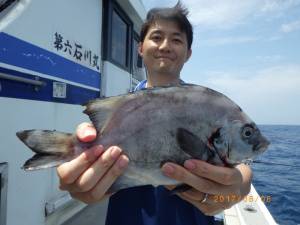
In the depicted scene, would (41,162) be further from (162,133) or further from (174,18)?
(174,18)

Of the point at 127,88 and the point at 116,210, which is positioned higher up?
the point at 127,88

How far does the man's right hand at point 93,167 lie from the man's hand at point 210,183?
8.7 inches

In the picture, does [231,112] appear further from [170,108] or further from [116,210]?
[116,210]

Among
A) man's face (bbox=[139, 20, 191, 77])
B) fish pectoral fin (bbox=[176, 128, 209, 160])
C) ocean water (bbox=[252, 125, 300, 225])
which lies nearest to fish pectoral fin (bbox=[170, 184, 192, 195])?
fish pectoral fin (bbox=[176, 128, 209, 160])

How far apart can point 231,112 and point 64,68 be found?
8.10 ft

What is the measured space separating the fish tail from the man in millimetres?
85

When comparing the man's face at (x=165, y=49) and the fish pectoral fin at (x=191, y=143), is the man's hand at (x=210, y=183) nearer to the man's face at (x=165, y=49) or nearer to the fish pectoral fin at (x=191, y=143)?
the fish pectoral fin at (x=191, y=143)

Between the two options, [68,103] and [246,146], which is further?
[68,103]

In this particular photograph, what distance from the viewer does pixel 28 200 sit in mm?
3268

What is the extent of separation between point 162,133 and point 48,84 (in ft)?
6.88

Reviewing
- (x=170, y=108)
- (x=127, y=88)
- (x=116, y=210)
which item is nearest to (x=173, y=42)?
(x=170, y=108)

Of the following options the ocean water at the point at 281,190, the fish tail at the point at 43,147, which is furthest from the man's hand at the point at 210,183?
the ocean water at the point at 281,190

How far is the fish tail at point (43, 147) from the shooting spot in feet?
5.32

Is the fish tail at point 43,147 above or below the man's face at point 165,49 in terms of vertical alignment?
below
